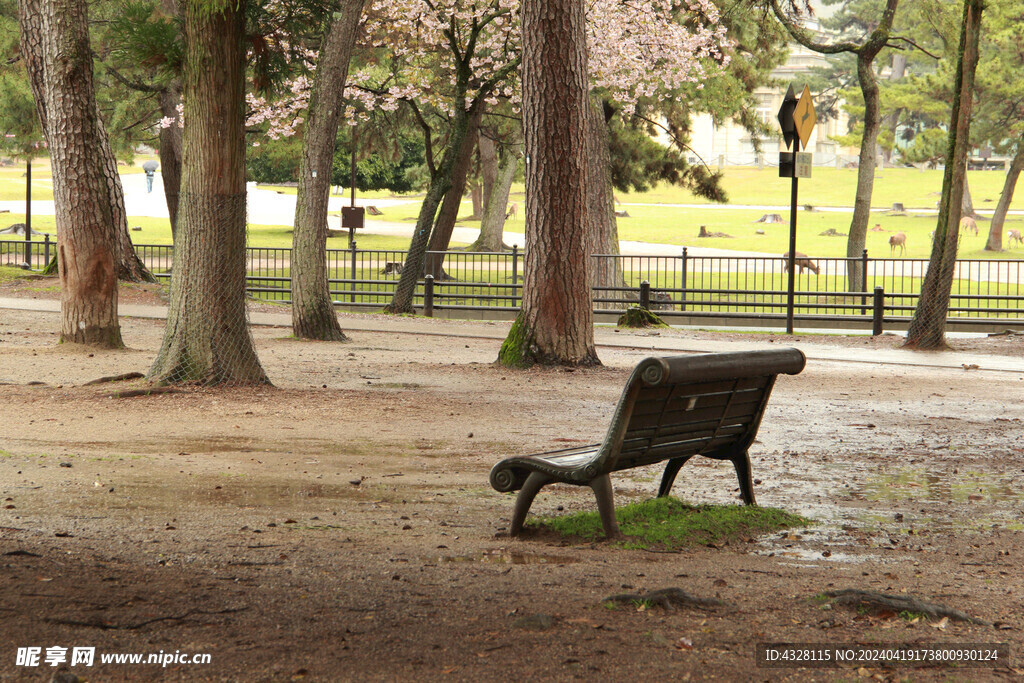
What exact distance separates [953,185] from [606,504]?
13.6 m

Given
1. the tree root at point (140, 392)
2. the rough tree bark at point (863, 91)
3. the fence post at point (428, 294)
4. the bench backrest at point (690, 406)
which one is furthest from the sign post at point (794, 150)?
the bench backrest at point (690, 406)

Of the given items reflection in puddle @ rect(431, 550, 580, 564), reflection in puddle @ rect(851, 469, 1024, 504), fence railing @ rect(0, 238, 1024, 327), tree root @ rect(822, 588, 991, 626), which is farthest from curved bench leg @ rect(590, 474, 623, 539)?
fence railing @ rect(0, 238, 1024, 327)

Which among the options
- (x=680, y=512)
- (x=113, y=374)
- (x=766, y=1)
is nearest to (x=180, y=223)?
(x=113, y=374)

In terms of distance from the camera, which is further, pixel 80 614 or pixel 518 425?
pixel 518 425

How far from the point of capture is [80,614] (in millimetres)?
3744

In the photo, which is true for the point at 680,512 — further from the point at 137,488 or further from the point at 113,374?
the point at 113,374

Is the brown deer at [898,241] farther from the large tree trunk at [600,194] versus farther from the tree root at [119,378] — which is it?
the tree root at [119,378]

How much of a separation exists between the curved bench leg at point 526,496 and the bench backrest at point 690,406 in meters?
0.33

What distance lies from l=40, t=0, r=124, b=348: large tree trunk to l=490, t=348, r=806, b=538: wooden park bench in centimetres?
934

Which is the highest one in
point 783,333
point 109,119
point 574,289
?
point 109,119

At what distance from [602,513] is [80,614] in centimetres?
240

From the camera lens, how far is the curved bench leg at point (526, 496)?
522 centimetres

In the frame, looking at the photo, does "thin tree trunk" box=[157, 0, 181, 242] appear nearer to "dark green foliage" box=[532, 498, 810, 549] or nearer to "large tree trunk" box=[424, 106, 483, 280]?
"large tree trunk" box=[424, 106, 483, 280]

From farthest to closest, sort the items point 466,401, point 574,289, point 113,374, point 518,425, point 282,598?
point 574,289 < point 113,374 < point 466,401 < point 518,425 < point 282,598
